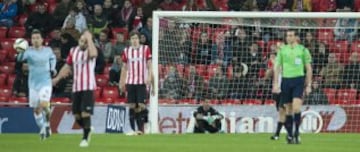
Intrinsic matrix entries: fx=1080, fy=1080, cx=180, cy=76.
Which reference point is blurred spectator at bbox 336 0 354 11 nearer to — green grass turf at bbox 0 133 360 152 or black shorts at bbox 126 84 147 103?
green grass turf at bbox 0 133 360 152

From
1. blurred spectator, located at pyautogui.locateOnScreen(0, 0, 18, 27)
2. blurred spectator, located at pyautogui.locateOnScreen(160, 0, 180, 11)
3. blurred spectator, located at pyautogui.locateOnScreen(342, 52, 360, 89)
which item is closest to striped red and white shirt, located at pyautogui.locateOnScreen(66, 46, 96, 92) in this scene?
blurred spectator, located at pyautogui.locateOnScreen(342, 52, 360, 89)

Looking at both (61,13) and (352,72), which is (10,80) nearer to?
(61,13)

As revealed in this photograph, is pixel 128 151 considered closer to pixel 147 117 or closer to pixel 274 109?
pixel 147 117

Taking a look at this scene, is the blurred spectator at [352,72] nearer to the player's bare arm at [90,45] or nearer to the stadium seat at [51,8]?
the stadium seat at [51,8]

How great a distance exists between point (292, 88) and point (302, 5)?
1212 cm

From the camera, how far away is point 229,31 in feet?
88.1

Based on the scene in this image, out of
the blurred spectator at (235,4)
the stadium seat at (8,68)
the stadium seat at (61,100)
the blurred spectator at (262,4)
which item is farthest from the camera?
the blurred spectator at (235,4)

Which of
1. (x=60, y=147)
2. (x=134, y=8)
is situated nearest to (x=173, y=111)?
(x=134, y=8)

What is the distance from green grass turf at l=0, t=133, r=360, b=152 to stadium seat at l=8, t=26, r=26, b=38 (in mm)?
9744

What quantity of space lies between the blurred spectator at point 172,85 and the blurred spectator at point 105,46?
365cm

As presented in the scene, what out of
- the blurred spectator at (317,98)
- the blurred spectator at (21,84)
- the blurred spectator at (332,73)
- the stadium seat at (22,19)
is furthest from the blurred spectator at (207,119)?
the stadium seat at (22,19)

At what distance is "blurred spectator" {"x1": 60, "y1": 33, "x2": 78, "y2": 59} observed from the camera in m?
29.1

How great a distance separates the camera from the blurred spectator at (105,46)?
29.2 m

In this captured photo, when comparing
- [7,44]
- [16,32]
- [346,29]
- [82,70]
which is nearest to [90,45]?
[82,70]
